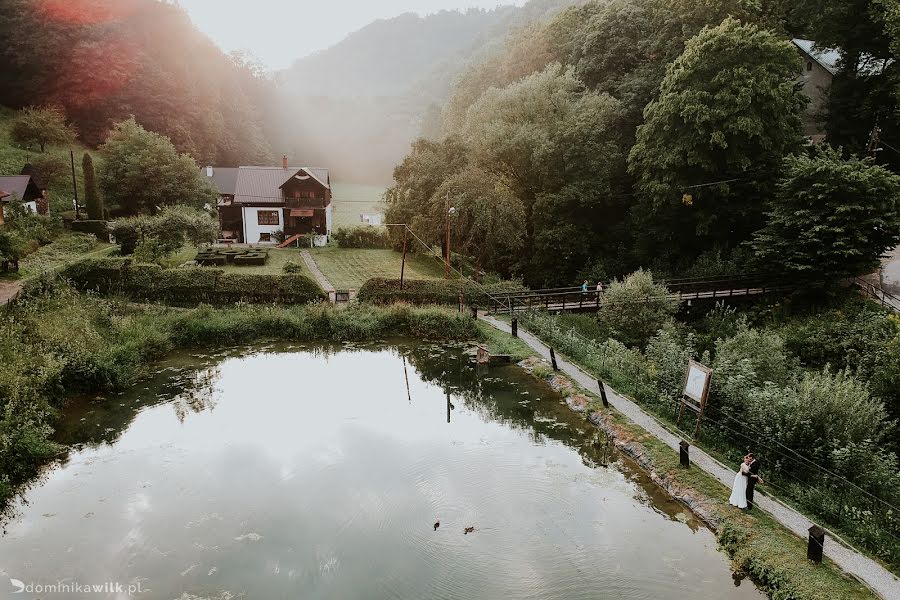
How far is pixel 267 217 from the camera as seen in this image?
48062mm

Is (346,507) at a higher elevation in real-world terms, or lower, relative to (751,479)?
lower

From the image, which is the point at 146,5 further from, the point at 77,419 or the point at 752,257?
the point at 752,257

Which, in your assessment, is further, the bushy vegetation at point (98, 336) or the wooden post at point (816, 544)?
the bushy vegetation at point (98, 336)

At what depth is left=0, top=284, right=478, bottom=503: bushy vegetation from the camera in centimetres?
1383

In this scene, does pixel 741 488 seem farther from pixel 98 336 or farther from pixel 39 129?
pixel 39 129

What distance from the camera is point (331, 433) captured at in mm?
15523

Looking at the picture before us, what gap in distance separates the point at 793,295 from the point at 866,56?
1797 centimetres

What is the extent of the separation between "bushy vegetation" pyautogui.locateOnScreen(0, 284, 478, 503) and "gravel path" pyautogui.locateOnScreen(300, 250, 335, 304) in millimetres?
3993

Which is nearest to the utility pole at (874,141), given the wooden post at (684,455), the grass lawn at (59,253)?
the wooden post at (684,455)

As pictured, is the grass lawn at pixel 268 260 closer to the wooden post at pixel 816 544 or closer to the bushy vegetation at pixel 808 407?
the bushy vegetation at pixel 808 407

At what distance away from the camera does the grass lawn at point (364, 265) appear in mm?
35844

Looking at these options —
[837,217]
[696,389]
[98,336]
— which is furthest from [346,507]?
[837,217]

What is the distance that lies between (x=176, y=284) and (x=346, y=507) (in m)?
20.8

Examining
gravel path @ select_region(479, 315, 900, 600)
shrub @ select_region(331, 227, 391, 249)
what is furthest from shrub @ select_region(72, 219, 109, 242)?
gravel path @ select_region(479, 315, 900, 600)
